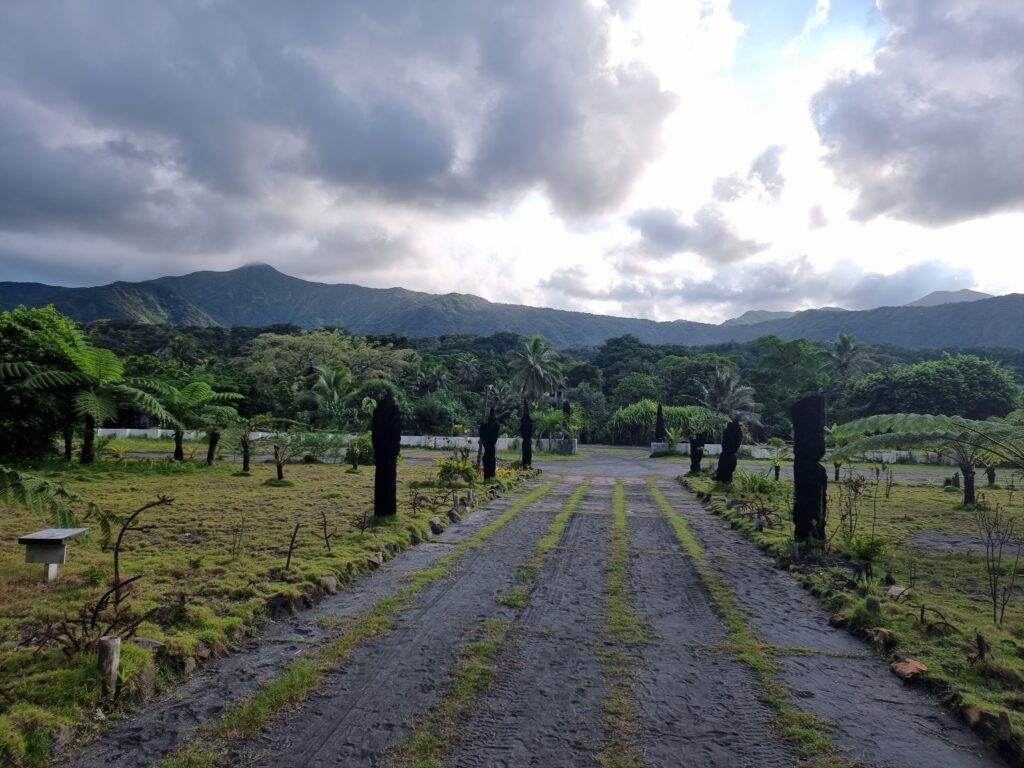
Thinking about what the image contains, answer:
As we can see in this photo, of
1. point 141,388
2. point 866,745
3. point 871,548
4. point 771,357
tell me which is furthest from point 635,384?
point 866,745

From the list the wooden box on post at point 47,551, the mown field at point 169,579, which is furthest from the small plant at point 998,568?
the wooden box on post at point 47,551

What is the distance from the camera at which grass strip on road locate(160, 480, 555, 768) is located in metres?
3.76

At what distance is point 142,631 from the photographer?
17.2ft

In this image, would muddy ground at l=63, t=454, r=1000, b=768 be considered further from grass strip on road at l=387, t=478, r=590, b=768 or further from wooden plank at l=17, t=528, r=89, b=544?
wooden plank at l=17, t=528, r=89, b=544

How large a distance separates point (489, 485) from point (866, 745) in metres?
15.0

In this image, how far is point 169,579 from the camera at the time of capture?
700 cm

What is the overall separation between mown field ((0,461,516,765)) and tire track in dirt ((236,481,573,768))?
127 centimetres

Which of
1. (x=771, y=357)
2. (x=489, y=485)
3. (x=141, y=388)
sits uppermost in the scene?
(x=771, y=357)

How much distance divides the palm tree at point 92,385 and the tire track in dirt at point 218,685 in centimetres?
1334

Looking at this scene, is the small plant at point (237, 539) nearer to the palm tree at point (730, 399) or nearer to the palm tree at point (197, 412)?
the palm tree at point (197, 412)

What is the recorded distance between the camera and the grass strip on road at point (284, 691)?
148 inches

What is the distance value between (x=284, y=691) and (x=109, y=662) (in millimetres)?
1269

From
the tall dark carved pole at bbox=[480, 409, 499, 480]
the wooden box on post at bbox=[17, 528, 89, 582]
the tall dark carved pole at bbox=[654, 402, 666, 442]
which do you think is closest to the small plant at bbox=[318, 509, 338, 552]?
the wooden box on post at bbox=[17, 528, 89, 582]

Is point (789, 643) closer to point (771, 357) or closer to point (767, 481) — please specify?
point (767, 481)
